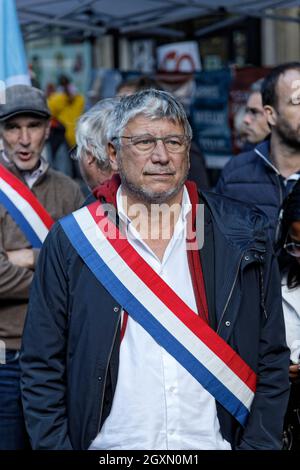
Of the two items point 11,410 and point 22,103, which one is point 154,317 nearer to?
point 11,410

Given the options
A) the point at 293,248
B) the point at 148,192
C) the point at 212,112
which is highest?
the point at 212,112

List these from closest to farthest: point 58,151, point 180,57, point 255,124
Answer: point 255,124
point 58,151
point 180,57

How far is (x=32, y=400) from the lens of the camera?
2.81 meters

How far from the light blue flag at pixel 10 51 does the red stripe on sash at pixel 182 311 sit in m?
1.88

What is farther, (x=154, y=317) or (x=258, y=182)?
(x=258, y=182)

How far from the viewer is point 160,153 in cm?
283

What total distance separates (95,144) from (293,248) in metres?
1.04

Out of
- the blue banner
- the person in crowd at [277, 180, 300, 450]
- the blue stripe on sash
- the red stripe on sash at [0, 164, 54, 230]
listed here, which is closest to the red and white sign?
the blue banner

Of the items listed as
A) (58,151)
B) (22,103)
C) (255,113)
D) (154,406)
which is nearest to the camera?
(154,406)

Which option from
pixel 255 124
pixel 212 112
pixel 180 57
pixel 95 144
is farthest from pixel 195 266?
pixel 180 57

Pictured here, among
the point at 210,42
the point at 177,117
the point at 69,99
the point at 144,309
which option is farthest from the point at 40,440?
the point at 210,42

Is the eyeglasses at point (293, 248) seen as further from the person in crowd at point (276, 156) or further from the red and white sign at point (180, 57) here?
the red and white sign at point (180, 57)

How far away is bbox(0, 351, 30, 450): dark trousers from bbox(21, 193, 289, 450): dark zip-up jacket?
66 cm

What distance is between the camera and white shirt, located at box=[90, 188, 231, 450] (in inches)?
107
